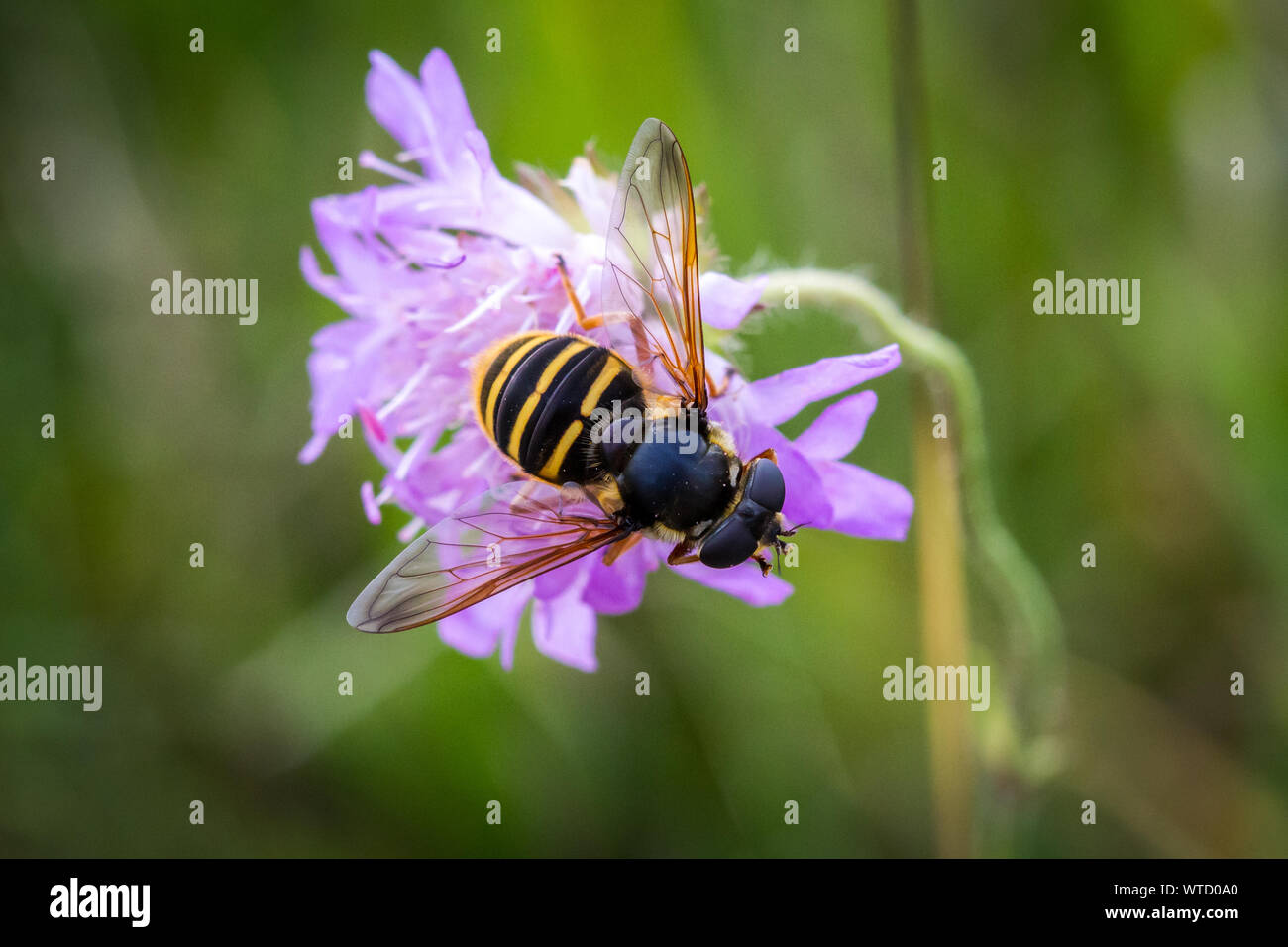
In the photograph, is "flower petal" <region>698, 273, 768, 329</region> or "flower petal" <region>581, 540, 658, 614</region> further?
"flower petal" <region>581, 540, 658, 614</region>

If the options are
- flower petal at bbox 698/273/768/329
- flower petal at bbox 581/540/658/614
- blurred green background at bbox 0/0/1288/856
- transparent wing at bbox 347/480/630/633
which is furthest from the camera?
blurred green background at bbox 0/0/1288/856

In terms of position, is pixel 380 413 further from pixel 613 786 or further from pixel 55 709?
pixel 55 709

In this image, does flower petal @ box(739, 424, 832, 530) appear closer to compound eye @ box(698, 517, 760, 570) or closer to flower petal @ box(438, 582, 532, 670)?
compound eye @ box(698, 517, 760, 570)

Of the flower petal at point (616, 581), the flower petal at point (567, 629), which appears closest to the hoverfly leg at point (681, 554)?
the flower petal at point (616, 581)

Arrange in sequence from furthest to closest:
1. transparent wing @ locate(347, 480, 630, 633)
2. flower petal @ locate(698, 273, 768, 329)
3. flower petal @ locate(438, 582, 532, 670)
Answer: flower petal @ locate(438, 582, 532, 670) → flower petal @ locate(698, 273, 768, 329) → transparent wing @ locate(347, 480, 630, 633)

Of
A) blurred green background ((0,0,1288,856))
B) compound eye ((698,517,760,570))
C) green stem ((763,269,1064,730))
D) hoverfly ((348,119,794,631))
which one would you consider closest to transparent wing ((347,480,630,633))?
hoverfly ((348,119,794,631))

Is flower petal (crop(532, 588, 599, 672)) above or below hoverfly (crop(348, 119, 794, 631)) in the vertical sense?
below

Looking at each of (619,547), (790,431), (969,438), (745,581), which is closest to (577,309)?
(619,547)
